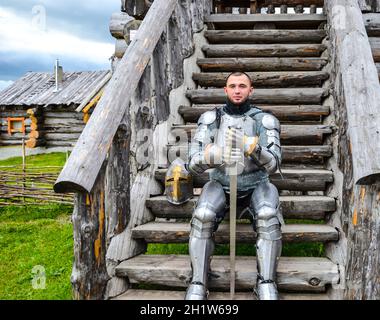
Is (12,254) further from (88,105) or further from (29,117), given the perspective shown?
(29,117)

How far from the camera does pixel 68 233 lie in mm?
6680

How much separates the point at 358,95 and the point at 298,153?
3.77 ft

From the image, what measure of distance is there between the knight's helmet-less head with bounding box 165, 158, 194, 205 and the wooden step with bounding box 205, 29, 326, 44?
2.99 m

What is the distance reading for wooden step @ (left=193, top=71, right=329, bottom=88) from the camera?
5.10 m

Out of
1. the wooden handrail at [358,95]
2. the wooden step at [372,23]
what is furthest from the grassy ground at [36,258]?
the wooden step at [372,23]

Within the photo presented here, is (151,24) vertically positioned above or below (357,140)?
above

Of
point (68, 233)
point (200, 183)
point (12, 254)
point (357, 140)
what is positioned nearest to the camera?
point (357, 140)

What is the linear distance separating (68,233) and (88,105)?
1029 cm

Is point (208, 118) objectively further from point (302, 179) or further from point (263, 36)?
point (263, 36)

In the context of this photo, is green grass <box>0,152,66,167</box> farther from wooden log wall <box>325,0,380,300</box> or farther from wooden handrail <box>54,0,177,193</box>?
wooden log wall <box>325,0,380,300</box>

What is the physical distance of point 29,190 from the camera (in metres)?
11.5

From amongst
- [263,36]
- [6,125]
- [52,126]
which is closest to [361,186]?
[263,36]

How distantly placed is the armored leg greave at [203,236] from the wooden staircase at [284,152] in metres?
0.19
